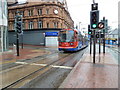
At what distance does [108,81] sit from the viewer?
4.91 metres

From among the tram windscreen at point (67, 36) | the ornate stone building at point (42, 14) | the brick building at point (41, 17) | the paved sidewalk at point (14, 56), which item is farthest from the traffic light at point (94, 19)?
the ornate stone building at point (42, 14)

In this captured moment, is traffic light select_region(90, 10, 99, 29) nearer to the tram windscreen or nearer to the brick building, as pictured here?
the tram windscreen

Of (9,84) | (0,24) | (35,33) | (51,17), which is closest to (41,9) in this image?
(51,17)

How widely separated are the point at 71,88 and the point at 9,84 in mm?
2725

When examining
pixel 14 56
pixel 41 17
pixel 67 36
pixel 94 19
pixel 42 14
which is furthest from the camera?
pixel 41 17

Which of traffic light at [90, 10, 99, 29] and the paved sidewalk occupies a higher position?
traffic light at [90, 10, 99, 29]

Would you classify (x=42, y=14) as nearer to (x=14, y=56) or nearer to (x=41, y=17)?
(x=41, y=17)

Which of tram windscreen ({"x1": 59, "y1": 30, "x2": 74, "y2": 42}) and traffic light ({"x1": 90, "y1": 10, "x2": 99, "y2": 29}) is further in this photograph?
tram windscreen ({"x1": 59, "y1": 30, "x2": 74, "y2": 42})

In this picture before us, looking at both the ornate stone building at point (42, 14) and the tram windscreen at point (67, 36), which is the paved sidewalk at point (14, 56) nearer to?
the tram windscreen at point (67, 36)

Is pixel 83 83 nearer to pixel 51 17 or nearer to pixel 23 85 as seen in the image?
pixel 23 85

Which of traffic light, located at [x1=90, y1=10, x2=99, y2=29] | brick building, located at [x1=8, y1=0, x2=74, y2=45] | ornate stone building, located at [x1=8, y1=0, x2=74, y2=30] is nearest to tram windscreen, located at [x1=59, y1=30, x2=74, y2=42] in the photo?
traffic light, located at [x1=90, y1=10, x2=99, y2=29]

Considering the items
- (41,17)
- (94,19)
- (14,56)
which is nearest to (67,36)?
(14,56)

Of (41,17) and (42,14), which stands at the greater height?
(42,14)

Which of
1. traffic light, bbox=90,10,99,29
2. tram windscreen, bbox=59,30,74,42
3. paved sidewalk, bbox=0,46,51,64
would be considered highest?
traffic light, bbox=90,10,99,29
